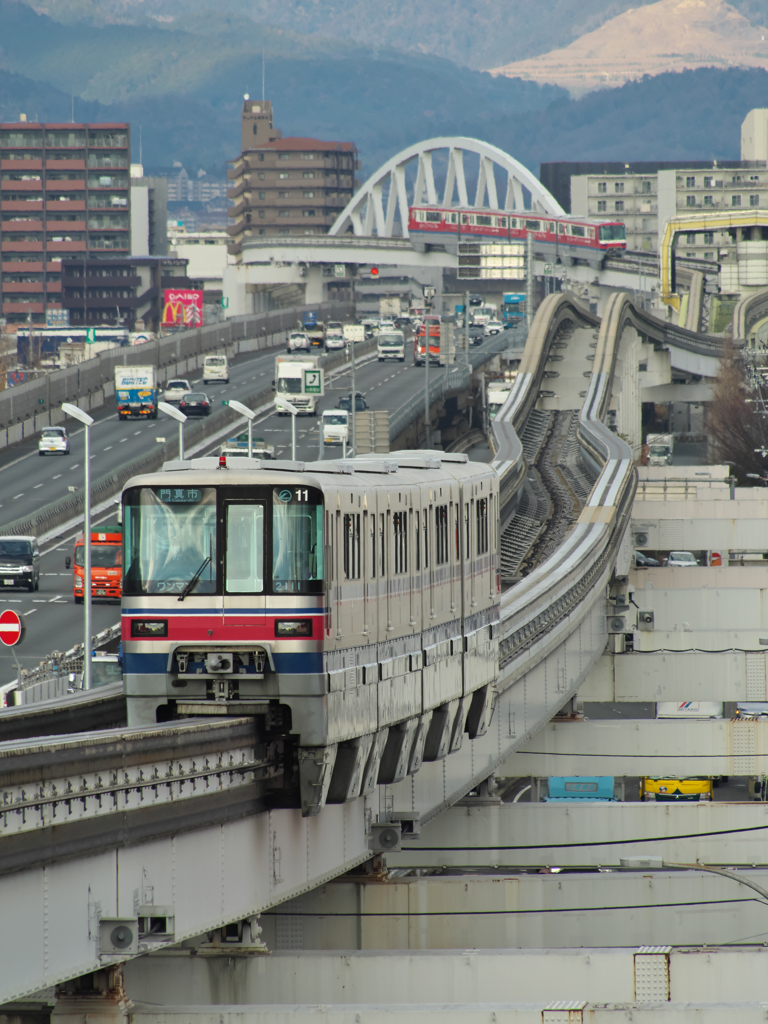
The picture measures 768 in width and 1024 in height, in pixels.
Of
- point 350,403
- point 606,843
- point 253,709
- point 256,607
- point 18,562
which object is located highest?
point 256,607

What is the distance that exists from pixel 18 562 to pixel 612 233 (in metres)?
141

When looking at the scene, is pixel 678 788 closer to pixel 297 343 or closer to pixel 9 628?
pixel 9 628

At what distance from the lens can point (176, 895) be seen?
52.2ft

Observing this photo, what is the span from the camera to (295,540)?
714 inches

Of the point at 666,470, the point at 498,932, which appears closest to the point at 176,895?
the point at 498,932

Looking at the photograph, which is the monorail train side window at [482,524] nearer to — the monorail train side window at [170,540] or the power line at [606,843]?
the power line at [606,843]

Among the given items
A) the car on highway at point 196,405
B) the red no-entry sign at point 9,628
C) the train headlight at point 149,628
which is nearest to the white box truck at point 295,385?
the car on highway at point 196,405

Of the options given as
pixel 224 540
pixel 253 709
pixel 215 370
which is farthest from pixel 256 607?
pixel 215 370

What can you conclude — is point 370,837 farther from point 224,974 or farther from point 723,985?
point 723,985

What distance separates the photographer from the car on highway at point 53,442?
93000 millimetres

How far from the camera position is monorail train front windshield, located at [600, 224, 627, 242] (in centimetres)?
19000

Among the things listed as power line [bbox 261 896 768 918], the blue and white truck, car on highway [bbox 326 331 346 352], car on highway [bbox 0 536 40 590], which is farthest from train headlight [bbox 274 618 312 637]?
car on highway [bbox 326 331 346 352]

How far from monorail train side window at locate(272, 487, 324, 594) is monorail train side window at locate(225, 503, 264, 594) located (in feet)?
0.51

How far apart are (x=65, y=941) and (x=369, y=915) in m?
10.4
